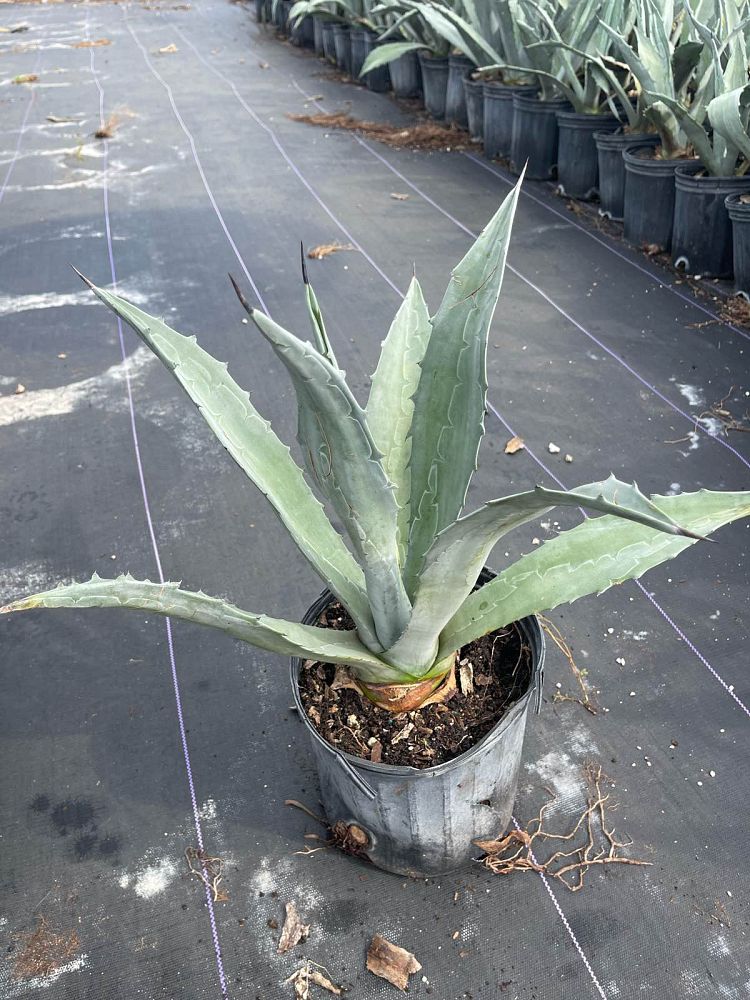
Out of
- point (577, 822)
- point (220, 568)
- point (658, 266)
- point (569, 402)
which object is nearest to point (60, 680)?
point (220, 568)

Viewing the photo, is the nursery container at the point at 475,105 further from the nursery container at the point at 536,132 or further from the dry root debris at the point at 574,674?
the dry root debris at the point at 574,674

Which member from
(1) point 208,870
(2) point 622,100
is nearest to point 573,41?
(2) point 622,100

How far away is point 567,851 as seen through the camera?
1.28 meters

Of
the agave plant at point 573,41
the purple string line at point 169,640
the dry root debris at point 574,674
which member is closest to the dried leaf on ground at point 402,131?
the agave plant at point 573,41

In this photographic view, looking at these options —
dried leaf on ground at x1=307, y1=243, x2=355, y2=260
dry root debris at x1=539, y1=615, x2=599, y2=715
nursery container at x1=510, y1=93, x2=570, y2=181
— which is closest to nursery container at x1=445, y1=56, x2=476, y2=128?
nursery container at x1=510, y1=93, x2=570, y2=181

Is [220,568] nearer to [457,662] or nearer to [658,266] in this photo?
[457,662]

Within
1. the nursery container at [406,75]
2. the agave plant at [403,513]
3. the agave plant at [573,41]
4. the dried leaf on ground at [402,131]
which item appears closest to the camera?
the agave plant at [403,513]

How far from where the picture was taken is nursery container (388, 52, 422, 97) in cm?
520

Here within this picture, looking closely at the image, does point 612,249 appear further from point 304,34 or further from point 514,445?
point 304,34

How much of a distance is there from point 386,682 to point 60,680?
0.81 meters

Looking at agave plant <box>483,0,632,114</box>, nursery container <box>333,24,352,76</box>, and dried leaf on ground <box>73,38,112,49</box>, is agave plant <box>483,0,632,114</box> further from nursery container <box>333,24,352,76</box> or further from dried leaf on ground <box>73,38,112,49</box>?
dried leaf on ground <box>73,38,112,49</box>

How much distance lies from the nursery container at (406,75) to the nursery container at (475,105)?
Result: 1021 millimetres

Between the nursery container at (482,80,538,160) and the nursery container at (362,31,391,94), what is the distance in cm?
177

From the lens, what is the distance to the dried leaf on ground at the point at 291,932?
119cm
